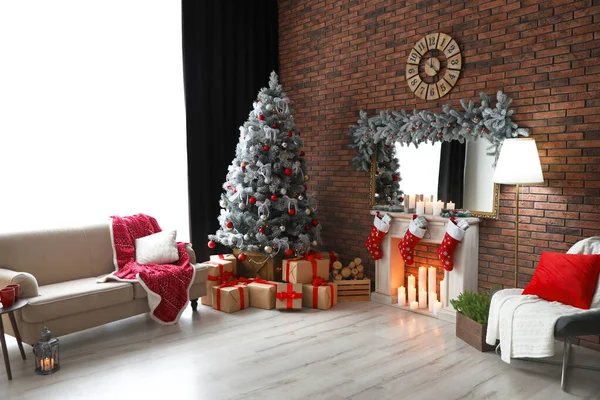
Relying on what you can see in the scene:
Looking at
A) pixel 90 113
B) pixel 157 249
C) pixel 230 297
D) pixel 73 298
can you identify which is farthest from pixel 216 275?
pixel 90 113

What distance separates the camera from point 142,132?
509cm

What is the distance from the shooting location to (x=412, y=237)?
4.55m

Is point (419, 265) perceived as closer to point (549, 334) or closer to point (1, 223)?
point (549, 334)

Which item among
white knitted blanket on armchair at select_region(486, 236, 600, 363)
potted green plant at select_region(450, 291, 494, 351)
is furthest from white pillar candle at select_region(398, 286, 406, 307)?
white knitted blanket on armchair at select_region(486, 236, 600, 363)

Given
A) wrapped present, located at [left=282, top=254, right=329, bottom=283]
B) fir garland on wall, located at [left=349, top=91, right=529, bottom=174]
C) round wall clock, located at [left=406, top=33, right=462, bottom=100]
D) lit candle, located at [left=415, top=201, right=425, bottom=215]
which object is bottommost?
wrapped present, located at [left=282, top=254, right=329, bottom=283]

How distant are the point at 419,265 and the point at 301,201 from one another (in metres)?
1.32

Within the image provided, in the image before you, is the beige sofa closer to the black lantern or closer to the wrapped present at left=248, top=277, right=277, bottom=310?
the black lantern

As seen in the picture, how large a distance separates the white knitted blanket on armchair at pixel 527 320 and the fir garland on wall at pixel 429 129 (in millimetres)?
1090

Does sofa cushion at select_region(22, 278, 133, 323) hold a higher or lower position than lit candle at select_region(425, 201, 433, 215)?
lower

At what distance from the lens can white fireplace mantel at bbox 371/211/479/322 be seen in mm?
4242

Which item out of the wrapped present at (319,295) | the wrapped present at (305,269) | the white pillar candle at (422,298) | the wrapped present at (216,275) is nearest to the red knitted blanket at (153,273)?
the wrapped present at (216,275)

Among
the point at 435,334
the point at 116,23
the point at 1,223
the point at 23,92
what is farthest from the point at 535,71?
the point at 1,223

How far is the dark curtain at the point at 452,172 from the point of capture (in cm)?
440

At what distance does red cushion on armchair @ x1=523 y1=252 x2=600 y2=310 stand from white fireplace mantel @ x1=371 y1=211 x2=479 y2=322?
33.6 inches
